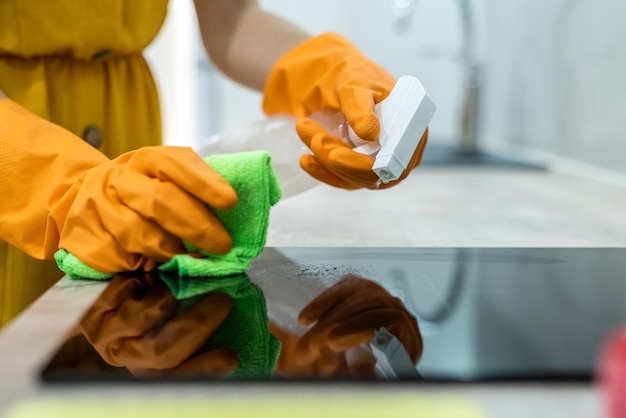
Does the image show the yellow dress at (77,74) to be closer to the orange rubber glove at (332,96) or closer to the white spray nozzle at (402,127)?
the orange rubber glove at (332,96)

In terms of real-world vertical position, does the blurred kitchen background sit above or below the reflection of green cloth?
below

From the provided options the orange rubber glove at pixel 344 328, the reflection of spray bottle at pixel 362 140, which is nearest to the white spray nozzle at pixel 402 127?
the reflection of spray bottle at pixel 362 140

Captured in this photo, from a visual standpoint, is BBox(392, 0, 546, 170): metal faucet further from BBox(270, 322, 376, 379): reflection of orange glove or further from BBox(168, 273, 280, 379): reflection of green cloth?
BBox(270, 322, 376, 379): reflection of orange glove

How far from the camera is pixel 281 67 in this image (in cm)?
96

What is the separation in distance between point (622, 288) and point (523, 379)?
26 cm

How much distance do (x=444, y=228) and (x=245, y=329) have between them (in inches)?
19.5

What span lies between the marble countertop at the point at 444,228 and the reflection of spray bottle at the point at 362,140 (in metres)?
0.08

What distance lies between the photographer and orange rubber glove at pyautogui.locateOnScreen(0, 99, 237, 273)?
1.84 feet

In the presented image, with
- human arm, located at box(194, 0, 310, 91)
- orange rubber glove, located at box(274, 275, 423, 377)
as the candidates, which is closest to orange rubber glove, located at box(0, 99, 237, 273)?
orange rubber glove, located at box(274, 275, 423, 377)

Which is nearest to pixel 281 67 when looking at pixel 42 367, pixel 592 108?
pixel 42 367

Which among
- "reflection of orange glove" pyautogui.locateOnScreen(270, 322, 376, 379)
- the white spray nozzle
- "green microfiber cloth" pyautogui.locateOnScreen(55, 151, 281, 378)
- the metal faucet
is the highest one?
the white spray nozzle

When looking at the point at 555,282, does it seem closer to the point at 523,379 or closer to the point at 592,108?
the point at 523,379

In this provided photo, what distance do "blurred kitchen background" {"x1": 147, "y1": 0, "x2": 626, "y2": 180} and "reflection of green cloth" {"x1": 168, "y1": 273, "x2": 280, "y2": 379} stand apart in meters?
1.07

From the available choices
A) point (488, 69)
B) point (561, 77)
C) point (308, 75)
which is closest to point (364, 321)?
point (308, 75)
